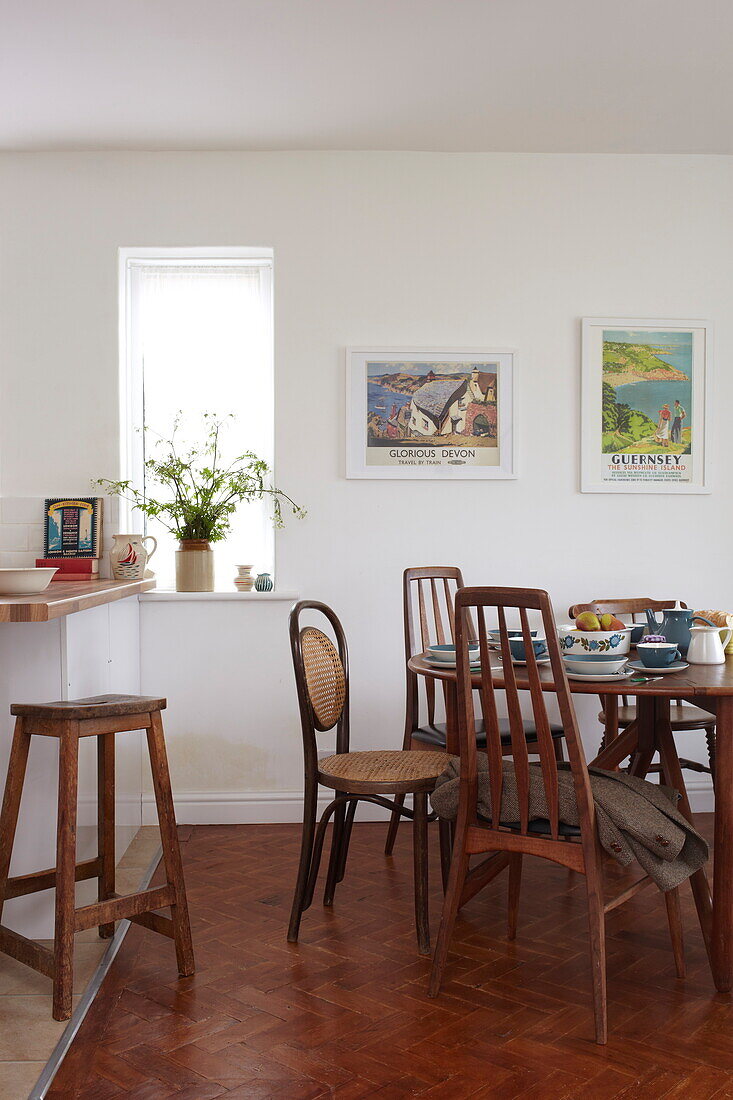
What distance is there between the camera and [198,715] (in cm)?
403

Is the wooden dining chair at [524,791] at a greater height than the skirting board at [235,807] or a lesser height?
greater

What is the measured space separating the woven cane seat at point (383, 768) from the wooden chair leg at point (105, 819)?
2.07 ft

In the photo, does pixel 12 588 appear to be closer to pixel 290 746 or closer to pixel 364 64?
pixel 290 746

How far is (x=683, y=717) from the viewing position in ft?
11.5

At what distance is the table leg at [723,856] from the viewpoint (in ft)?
7.87

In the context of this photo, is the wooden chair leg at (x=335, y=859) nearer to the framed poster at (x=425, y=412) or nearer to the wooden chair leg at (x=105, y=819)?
the wooden chair leg at (x=105, y=819)

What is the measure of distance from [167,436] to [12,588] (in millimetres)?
1641

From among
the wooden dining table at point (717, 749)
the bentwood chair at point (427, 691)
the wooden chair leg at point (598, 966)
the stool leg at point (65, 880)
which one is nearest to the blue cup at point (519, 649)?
the wooden dining table at point (717, 749)

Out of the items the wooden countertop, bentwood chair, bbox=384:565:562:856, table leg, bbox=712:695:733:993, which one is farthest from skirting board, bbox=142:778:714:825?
table leg, bbox=712:695:733:993

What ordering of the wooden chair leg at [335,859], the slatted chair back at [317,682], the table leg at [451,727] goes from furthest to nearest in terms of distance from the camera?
1. the wooden chair leg at [335,859]
2. the table leg at [451,727]
3. the slatted chair back at [317,682]

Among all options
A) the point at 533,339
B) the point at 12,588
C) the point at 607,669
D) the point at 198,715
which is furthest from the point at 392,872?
the point at 533,339

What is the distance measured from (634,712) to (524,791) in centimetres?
157

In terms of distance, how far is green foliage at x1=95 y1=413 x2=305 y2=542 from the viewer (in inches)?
158

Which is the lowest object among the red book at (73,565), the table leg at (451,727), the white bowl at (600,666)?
the table leg at (451,727)
